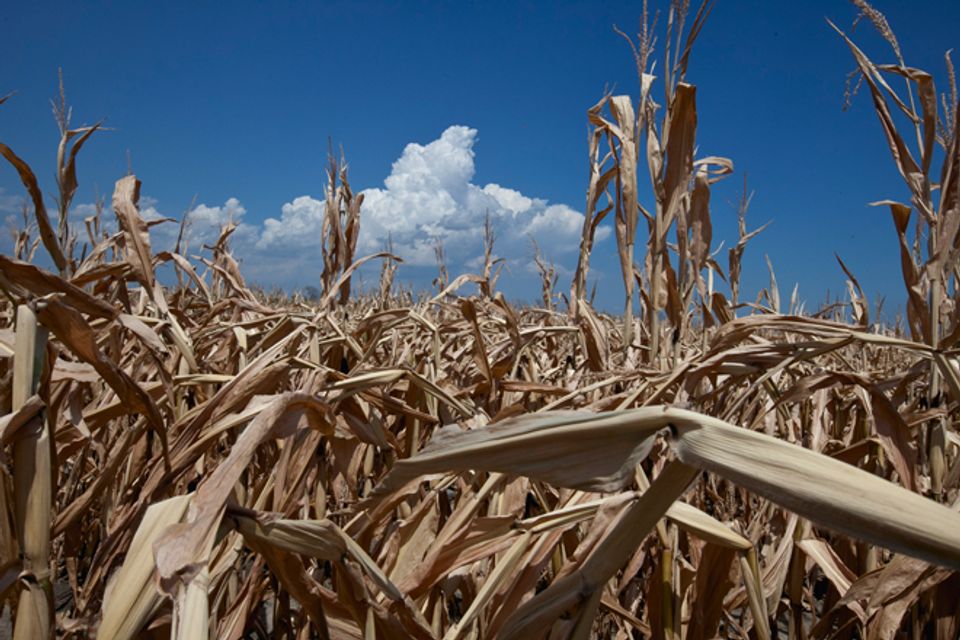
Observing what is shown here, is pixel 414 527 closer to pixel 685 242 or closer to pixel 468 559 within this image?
pixel 468 559

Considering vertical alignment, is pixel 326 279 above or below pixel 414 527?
above

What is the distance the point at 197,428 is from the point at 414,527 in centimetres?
40

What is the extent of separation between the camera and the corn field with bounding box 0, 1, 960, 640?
0.47 meters

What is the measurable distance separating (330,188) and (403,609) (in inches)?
66.6

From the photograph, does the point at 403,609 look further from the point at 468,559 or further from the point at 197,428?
the point at 197,428

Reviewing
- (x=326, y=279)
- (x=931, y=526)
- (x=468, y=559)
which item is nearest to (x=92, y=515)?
(x=326, y=279)

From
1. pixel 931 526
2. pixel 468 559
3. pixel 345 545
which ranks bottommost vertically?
pixel 468 559

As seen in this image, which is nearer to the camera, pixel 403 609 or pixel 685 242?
pixel 403 609

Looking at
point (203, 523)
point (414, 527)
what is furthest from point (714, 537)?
point (203, 523)

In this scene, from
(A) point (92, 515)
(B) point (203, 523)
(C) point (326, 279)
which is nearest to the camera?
(B) point (203, 523)

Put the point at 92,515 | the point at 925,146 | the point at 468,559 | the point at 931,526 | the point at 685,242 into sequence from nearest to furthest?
the point at 931,526, the point at 468,559, the point at 925,146, the point at 685,242, the point at 92,515

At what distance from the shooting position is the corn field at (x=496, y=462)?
470mm

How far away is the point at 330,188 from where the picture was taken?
7.13 ft

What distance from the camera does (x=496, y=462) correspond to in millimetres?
475
